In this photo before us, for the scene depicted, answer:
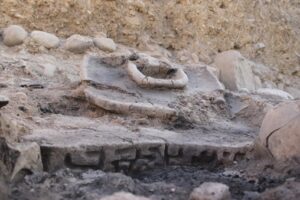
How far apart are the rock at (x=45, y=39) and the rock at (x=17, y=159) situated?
307 centimetres

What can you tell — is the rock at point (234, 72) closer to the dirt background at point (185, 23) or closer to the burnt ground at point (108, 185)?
the dirt background at point (185, 23)

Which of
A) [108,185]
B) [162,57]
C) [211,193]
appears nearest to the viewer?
[211,193]

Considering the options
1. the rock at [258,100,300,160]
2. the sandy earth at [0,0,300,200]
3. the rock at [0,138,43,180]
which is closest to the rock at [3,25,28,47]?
the sandy earth at [0,0,300,200]

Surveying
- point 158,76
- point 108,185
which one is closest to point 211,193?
point 108,185

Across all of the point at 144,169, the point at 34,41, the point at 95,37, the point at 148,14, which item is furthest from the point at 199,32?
the point at 144,169

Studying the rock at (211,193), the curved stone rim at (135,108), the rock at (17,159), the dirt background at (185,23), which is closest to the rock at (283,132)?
the rock at (211,193)

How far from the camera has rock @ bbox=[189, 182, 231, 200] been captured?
2402mm

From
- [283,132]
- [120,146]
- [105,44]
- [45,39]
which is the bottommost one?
[105,44]

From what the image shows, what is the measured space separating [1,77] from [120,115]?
1421mm

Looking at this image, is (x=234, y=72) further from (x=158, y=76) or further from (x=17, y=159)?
(x=17, y=159)

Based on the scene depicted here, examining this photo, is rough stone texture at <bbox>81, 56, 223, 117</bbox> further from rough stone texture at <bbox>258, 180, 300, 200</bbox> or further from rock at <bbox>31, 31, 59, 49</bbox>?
rough stone texture at <bbox>258, 180, 300, 200</bbox>

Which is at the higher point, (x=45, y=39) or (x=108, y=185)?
(x=108, y=185)

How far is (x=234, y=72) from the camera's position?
6.24 m

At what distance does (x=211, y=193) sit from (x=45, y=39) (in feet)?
13.1
